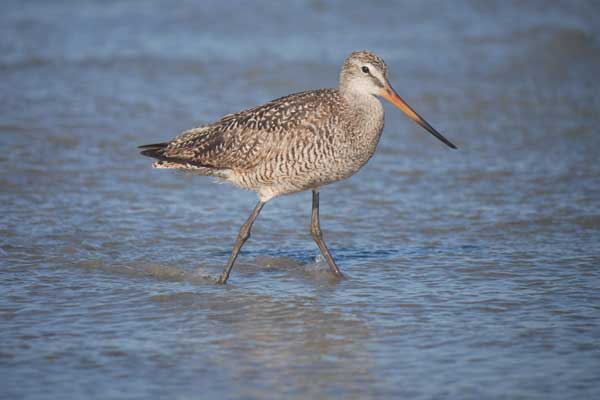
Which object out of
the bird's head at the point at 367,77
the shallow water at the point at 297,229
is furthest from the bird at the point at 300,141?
the shallow water at the point at 297,229

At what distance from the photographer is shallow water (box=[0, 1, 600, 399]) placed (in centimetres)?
530

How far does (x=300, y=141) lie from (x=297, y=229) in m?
1.79

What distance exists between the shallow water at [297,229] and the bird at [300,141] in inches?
30.8

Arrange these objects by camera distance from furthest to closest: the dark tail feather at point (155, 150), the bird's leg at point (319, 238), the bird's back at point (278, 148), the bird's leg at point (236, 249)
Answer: the dark tail feather at point (155, 150) → the bird's leg at point (319, 238) → the bird's leg at point (236, 249) → the bird's back at point (278, 148)

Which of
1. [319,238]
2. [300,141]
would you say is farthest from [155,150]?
[319,238]

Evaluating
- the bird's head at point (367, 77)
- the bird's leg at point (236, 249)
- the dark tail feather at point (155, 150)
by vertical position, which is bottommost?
the bird's leg at point (236, 249)

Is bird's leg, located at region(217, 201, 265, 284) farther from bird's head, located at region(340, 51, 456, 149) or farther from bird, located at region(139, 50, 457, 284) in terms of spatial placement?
bird's head, located at region(340, 51, 456, 149)

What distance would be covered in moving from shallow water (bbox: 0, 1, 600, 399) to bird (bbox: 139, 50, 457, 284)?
0.78 meters

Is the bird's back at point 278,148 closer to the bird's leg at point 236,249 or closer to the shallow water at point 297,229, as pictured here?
the bird's leg at point 236,249

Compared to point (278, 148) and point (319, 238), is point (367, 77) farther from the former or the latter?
point (319, 238)

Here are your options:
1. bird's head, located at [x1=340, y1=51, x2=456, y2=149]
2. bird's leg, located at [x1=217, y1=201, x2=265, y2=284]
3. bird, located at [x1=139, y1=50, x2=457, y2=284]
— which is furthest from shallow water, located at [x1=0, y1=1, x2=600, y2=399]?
bird's head, located at [x1=340, y1=51, x2=456, y2=149]

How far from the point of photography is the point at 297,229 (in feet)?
27.8

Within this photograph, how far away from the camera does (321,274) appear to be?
23.7ft

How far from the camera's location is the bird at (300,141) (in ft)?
22.4
